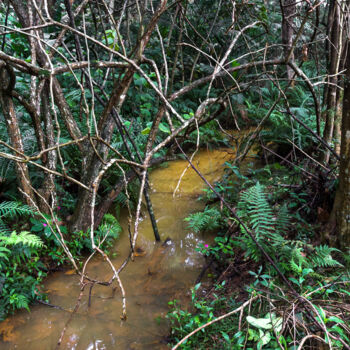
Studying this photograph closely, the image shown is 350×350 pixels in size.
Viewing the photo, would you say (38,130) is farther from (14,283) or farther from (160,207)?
(160,207)

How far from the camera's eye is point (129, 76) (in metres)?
3.02

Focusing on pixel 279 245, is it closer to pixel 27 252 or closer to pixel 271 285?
pixel 271 285

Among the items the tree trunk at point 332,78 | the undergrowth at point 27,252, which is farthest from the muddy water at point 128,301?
the tree trunk at point 332,78

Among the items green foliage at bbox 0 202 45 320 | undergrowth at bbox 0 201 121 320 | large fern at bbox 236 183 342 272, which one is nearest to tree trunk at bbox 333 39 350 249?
large fern at bbox 236 183 342 272

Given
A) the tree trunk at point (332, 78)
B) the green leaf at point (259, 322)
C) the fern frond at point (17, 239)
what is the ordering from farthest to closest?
1. the tree trunk at point (332, 78)
2. the fern frond at point (17, 239)
3. the green leaf at point (259, 322)

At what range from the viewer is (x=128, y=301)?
2.90 metres

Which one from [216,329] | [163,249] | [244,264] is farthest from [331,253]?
[163,249]

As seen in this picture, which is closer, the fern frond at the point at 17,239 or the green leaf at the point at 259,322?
the green leaf at the point at 259,322

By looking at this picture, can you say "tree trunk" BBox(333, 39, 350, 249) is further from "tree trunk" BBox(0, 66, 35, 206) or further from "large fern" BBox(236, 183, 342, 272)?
"tree trunk" BBox(0, 66, 35, 206)

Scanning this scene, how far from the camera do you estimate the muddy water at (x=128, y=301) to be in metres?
2.49

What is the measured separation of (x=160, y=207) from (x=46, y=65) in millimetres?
2461

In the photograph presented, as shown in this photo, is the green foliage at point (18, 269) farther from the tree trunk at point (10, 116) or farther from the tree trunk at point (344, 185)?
the tree trunk at point (344, 185)

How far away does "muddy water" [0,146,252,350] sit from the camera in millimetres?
2494

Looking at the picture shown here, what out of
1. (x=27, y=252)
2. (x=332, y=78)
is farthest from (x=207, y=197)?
(x=27, y=252)
